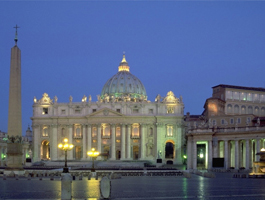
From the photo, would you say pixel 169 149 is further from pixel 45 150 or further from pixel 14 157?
pixel 14 157

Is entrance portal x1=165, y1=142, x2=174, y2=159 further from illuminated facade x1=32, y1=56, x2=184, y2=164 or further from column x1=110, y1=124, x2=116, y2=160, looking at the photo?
column x1=110, y1=124, x2=116, y2=160

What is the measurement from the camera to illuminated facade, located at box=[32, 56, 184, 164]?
384 ft

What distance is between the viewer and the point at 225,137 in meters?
80.3

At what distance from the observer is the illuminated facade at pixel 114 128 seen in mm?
117000

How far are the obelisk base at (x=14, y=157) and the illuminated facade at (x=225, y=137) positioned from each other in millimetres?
37021

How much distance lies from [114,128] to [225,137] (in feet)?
138

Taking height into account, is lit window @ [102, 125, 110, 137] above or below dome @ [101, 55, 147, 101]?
below

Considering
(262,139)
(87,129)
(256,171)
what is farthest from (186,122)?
(256,171)

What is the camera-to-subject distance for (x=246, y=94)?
352 ft

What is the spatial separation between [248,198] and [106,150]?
317 ft

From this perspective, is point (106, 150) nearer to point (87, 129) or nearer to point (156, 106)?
point (87, 129)

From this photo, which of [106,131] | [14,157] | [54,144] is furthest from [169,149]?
[14,157]

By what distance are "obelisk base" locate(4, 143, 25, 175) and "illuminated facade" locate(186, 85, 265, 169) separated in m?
37.0

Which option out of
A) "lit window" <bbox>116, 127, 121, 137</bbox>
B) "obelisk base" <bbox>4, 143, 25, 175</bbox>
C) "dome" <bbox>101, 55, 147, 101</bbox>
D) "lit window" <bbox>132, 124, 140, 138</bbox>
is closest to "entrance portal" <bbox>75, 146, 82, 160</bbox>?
"lit window" <bbox>116, 127, 121, 137</bbox>
